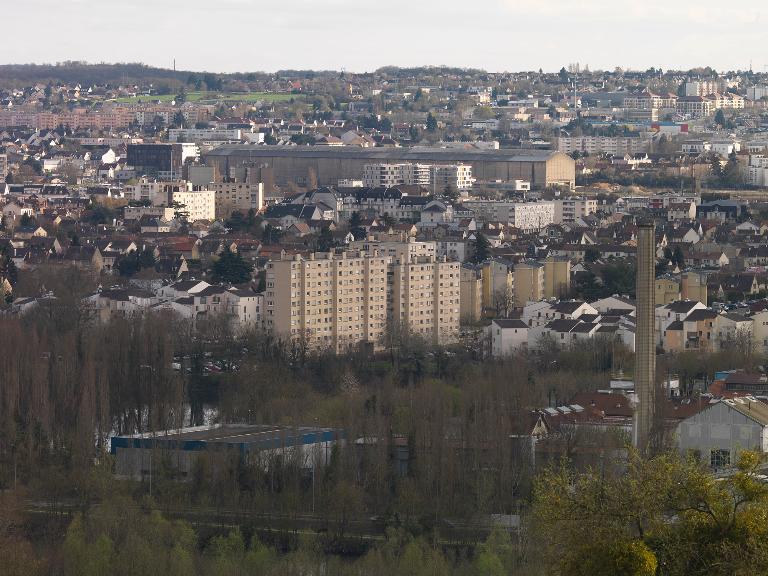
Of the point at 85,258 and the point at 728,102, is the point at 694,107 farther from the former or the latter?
the point at 85,258

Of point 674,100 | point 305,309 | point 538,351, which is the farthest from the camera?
point 674,100

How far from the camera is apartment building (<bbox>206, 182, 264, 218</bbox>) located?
108 feet

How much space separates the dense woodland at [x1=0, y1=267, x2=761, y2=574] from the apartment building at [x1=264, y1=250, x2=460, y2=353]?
138 cm

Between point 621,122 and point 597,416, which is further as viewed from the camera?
point 621,122

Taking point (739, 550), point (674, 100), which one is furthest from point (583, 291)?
point (674, 100)

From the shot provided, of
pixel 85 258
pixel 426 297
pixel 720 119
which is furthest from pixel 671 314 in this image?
pixel 720 119

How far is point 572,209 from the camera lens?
105ft

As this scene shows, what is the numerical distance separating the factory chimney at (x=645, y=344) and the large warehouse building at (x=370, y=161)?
2264 centimetres

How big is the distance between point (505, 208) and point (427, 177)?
6.58m

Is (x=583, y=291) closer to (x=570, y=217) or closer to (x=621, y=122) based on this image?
(x=570, y=217)

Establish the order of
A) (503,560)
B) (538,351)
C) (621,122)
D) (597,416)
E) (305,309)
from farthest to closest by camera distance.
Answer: (621,122) → (305,309) → (538,351) → (597,416) → (503,560)

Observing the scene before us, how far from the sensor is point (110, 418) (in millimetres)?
14109

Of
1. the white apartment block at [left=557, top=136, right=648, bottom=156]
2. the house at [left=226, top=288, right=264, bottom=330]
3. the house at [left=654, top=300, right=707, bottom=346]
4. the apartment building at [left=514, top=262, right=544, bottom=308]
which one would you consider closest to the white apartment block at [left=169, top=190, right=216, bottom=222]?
the apartment building at [left=514, top=262, right=544, bottom=308]

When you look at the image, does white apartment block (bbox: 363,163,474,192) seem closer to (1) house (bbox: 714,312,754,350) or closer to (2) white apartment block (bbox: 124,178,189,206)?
(2) white apartment block (bbox: 124,178,189,206)
